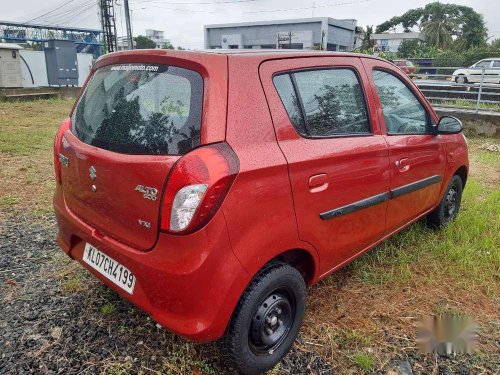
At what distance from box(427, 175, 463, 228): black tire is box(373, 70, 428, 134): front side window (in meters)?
0.88

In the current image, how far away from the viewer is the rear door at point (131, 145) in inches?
69.6

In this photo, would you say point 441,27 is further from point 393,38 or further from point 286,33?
point 286,33

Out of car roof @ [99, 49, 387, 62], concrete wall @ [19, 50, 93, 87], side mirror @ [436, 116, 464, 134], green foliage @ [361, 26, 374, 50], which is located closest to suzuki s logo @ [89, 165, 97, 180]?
car roof @ [99, 49, 387, 62]

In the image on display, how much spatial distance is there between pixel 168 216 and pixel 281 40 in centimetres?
4453

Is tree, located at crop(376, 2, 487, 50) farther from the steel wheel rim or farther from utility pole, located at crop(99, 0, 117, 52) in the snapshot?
the steel wheel rim

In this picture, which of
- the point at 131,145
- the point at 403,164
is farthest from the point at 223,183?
Result: the point at 403,164

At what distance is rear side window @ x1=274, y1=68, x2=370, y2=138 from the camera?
7.06ft

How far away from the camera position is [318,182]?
6.93 ft

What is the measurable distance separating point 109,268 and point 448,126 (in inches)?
106

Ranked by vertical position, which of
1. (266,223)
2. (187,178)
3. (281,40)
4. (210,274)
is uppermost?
(281,40)

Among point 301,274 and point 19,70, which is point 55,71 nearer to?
point 19,70

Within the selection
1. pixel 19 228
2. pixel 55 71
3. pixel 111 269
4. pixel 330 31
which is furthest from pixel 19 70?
pixel 330 31

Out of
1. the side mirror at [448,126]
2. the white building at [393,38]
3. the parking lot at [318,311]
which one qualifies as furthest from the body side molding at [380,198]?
the white building at [393,38]

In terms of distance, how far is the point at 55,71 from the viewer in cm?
1702
